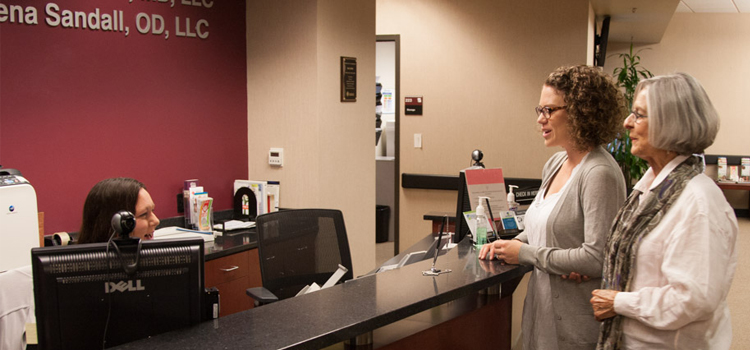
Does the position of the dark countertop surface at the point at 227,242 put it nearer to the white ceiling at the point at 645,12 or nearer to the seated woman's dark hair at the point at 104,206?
the seated woman's dark hair at the point at 104,206

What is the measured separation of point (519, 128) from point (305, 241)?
3448 millimetres

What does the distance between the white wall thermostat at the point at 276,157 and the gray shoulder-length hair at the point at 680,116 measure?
2997 millimetres

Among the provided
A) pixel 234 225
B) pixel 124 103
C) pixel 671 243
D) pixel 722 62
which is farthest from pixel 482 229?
pixel 722 62

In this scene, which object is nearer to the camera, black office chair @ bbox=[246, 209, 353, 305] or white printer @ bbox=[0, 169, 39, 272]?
white printer @ bbox=[0, 169, 39, 272]

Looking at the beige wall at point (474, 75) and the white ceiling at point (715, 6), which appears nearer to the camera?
the beige wall at point (474, 75)

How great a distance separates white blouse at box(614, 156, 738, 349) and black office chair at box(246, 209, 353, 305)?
165 centimetres

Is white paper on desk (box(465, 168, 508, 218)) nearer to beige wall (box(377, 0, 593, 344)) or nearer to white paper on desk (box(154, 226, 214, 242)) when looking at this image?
white paper on desk (box(154, 226, 214, 242))

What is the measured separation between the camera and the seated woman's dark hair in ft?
7.39

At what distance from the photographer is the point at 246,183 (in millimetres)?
4430

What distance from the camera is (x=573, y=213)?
82.1 inches

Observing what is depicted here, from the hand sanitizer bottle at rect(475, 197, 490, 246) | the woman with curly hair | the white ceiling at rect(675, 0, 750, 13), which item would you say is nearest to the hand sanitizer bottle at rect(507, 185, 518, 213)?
the hand sanitizer bottle at rect(475, 197, 490, 246)

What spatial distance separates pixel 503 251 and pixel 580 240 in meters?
0.33

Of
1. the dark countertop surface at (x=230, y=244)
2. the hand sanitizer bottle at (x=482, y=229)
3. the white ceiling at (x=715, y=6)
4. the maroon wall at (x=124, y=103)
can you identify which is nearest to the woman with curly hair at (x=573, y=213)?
the hand sanitizer bottle at (x=482, y=229)

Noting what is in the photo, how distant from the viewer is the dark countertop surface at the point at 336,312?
159cm
